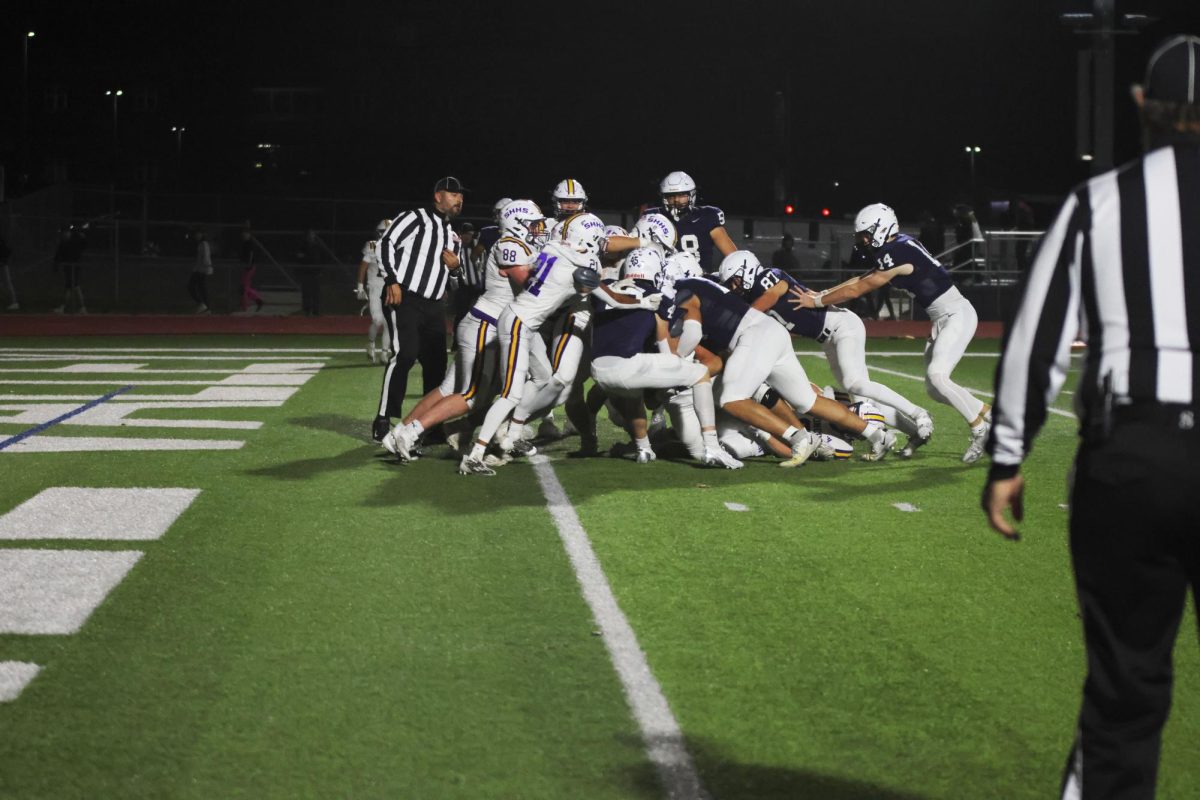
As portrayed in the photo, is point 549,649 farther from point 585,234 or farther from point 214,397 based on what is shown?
point 214,397

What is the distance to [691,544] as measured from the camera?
6.80 metres

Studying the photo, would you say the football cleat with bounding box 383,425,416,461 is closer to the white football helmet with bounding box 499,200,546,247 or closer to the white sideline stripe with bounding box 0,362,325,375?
the white football helmet with bounding box 499,200,546,247

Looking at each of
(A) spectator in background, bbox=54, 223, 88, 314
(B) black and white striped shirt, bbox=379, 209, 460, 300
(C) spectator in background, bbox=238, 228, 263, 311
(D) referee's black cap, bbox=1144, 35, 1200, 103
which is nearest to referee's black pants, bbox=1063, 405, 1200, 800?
(D) referee's black cap, bbox=1144, 35, 1200, 103

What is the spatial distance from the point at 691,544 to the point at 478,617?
64.8 inches

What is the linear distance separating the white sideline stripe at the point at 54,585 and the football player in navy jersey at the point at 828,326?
4544 millimetres

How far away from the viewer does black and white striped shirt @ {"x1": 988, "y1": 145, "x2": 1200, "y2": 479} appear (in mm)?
2734

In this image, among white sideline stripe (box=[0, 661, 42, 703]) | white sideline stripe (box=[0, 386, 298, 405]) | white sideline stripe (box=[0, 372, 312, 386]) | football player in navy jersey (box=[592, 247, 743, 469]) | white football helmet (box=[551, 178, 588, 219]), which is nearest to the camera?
white sideline stripe (box=[0, 661, 42, 703])

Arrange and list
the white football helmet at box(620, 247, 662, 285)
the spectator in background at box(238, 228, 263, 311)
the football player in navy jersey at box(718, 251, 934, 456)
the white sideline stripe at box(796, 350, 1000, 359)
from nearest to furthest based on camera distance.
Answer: the white football helmet at box(620, 247, 662, 285) → the football player in navy jersey at box(718, 251, 934, 456) → the white sideline stripe at box(796, 350, 1000, 359) → the spectator in background at box(238, 228, 263, 311)

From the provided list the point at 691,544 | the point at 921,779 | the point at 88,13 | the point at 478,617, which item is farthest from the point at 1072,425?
the point at 88,13

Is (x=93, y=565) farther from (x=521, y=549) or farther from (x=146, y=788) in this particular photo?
(x=146, y=788)

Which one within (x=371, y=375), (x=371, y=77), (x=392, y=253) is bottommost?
(x=371, y=375)

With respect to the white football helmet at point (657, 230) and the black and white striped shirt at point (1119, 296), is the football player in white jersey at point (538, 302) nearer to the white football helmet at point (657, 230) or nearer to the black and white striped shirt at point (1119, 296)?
the white football helmet at point (657, 230)

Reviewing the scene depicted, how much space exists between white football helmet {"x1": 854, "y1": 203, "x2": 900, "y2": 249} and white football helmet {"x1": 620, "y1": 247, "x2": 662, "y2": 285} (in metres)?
1.47

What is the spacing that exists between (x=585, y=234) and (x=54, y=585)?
4.28 metres
